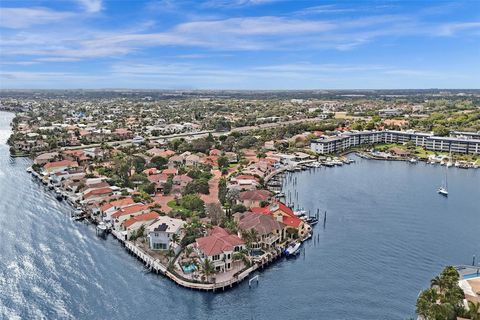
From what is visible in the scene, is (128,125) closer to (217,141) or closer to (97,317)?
(217,141)

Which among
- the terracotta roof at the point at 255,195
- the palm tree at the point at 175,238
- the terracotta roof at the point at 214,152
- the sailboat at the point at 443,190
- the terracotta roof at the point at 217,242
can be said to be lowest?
the sailboat at the point at 443,190

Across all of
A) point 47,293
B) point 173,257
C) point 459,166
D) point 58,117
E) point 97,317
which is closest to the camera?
point 97,317

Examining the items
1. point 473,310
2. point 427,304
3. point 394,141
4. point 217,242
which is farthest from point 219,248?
point 394,141

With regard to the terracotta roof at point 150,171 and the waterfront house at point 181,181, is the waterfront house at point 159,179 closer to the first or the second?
the waterfront house at point 181,181

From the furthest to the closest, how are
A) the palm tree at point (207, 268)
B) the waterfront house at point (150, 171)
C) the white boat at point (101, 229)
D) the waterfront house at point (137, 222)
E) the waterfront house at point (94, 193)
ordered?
the waterfront house at point (150, 171), the waterfront house at point (94, 193), the white boat at point (101, 229), the waterfront house at point (137, 222), the palm tree at point (207, 268)

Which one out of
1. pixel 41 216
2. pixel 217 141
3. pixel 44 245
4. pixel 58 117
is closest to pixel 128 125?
pixel 58 117

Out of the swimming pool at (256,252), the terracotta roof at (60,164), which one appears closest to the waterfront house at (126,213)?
the swimming pool at (256,252)
